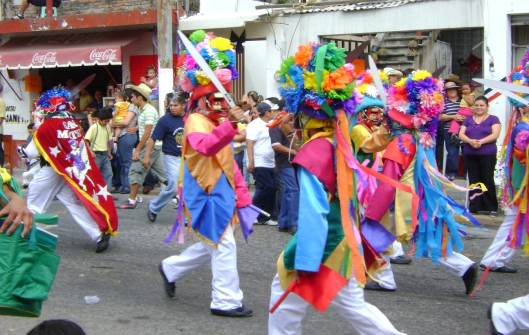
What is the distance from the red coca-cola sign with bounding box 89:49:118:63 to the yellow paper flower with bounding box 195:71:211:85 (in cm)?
1135

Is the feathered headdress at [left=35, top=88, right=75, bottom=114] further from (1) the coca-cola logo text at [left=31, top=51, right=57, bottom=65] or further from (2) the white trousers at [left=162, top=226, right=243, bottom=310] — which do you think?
(1) the coca-cola logo text at [left=31, top=51, right=57, bottom=65]

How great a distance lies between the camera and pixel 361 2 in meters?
14.0

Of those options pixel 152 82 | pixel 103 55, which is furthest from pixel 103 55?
pixel 152 82

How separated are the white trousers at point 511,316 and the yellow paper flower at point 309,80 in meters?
1.91

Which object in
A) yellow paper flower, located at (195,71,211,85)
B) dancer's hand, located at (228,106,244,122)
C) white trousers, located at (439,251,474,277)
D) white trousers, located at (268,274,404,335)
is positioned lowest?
white trousers, located at (439,251,474,277)

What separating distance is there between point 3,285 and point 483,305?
4.14m

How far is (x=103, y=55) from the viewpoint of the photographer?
17281 mm

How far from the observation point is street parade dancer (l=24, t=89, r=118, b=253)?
8.14 metres

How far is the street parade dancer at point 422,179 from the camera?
6.59 metres

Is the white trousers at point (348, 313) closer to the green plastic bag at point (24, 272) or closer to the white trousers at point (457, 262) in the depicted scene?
the green plastic bag at point (24, 272)

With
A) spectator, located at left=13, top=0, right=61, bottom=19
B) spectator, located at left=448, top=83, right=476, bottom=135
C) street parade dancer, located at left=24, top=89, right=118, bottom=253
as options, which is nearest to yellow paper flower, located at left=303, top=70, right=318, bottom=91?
street parade dancer, located at left=24, top=89, right=118, bottom=253

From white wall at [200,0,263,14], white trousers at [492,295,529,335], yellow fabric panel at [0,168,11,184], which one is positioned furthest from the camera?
white wall at [200,0,263,14]

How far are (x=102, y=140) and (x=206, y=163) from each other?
6.96 metres

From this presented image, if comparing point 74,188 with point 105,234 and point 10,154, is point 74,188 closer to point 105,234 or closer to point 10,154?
point 105,234
